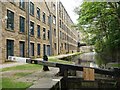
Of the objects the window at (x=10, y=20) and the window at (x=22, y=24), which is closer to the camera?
the window at (x=10, y=20)

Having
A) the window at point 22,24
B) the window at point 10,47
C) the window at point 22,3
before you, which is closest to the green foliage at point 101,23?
the window at point 22,3

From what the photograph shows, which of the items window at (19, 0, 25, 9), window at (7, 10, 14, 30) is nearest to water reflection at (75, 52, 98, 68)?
window at (7, 10, 14, 30)

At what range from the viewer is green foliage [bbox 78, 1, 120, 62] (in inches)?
803

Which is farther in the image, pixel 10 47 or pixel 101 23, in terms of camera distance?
pixel 101 23

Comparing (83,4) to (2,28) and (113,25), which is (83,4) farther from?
(2,28)

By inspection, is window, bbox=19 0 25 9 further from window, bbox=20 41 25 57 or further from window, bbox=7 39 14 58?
window, bbox=7 39 14 58

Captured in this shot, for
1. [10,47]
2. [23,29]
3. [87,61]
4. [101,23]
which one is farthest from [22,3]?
[87,61]

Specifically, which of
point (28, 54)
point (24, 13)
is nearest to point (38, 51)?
point (28, 54)

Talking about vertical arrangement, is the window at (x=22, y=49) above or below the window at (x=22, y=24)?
below

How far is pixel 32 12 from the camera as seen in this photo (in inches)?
1037

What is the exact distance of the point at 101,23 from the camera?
24688 millimetres

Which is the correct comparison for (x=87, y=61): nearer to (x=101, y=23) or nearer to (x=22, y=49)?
(x=101, y=23)

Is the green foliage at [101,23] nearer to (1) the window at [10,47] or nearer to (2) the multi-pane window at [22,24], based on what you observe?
(2) the multi-pane window at [22,24]

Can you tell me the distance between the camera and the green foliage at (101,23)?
803 inches
